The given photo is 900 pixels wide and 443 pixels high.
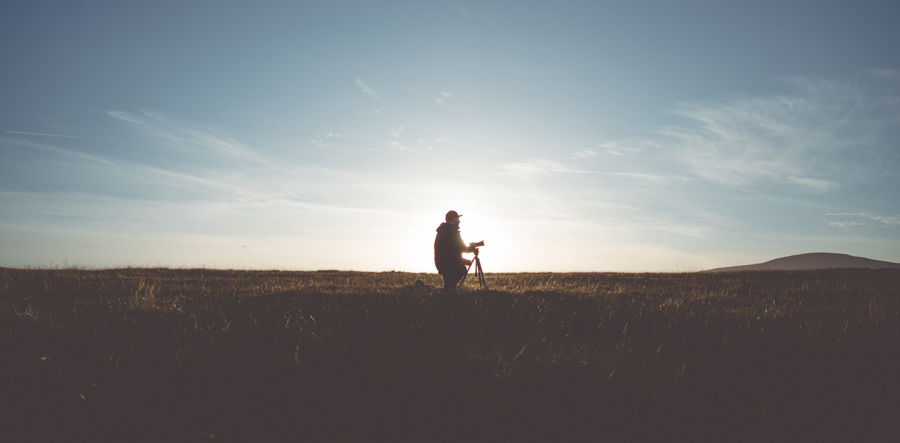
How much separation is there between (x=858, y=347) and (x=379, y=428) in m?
8.42

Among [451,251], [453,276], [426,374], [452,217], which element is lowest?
[426,374]

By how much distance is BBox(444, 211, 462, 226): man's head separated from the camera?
1106cm

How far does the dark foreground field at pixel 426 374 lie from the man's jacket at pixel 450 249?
3.02 m

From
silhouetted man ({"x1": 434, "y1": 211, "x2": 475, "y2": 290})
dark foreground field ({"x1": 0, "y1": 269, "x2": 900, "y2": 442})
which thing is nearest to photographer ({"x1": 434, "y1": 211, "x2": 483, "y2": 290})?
silhouetted man ({"x1": 434, "y1": 211, "x2": 475, "y2": 290})

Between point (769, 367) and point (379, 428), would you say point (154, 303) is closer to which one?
point (379, 428)

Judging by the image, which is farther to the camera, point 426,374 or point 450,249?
point 450,249

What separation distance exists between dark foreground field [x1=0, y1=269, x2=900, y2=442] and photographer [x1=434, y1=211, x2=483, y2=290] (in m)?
3.01

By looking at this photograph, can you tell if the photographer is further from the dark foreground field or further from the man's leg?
the dark foreground field

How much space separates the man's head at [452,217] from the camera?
436 inches

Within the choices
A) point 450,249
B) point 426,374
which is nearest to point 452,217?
point 450,249

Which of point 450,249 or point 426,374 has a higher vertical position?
point 450,249

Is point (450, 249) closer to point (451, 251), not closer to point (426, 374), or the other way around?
point (451, 251)

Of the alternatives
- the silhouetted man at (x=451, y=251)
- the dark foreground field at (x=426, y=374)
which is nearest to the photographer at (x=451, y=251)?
the silhouetted man at (x=451, y=251)

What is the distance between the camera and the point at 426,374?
4.67m
